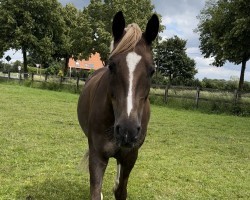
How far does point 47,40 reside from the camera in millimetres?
33219

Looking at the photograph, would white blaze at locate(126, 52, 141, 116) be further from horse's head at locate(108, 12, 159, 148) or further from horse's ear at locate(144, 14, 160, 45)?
horse's ear at locate(144, 14, 160, 45)

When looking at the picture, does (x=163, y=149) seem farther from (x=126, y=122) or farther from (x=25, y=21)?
(x=25, y=21)

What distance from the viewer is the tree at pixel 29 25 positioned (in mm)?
32438

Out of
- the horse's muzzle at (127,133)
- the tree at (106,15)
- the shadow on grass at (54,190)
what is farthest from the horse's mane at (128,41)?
the tree at (106,15)

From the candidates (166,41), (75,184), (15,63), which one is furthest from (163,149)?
(15,63)

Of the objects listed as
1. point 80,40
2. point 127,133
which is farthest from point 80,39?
point 127,133

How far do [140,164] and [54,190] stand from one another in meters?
1.93

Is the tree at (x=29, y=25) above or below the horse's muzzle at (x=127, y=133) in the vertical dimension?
above

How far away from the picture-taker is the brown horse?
238cm

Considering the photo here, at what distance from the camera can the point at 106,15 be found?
32.3 metres

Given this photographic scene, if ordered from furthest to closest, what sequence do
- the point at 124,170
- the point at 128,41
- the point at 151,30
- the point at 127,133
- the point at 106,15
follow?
the point at 106,15
the point at 124,170
the point at 151,30
the point at 128,41
the point at 127,133

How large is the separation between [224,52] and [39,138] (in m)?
11.8

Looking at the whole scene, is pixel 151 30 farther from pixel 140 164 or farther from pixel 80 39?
pixel 80 39

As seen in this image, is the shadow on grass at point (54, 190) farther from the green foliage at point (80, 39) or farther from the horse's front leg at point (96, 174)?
the green foliage at point (80, 39)
